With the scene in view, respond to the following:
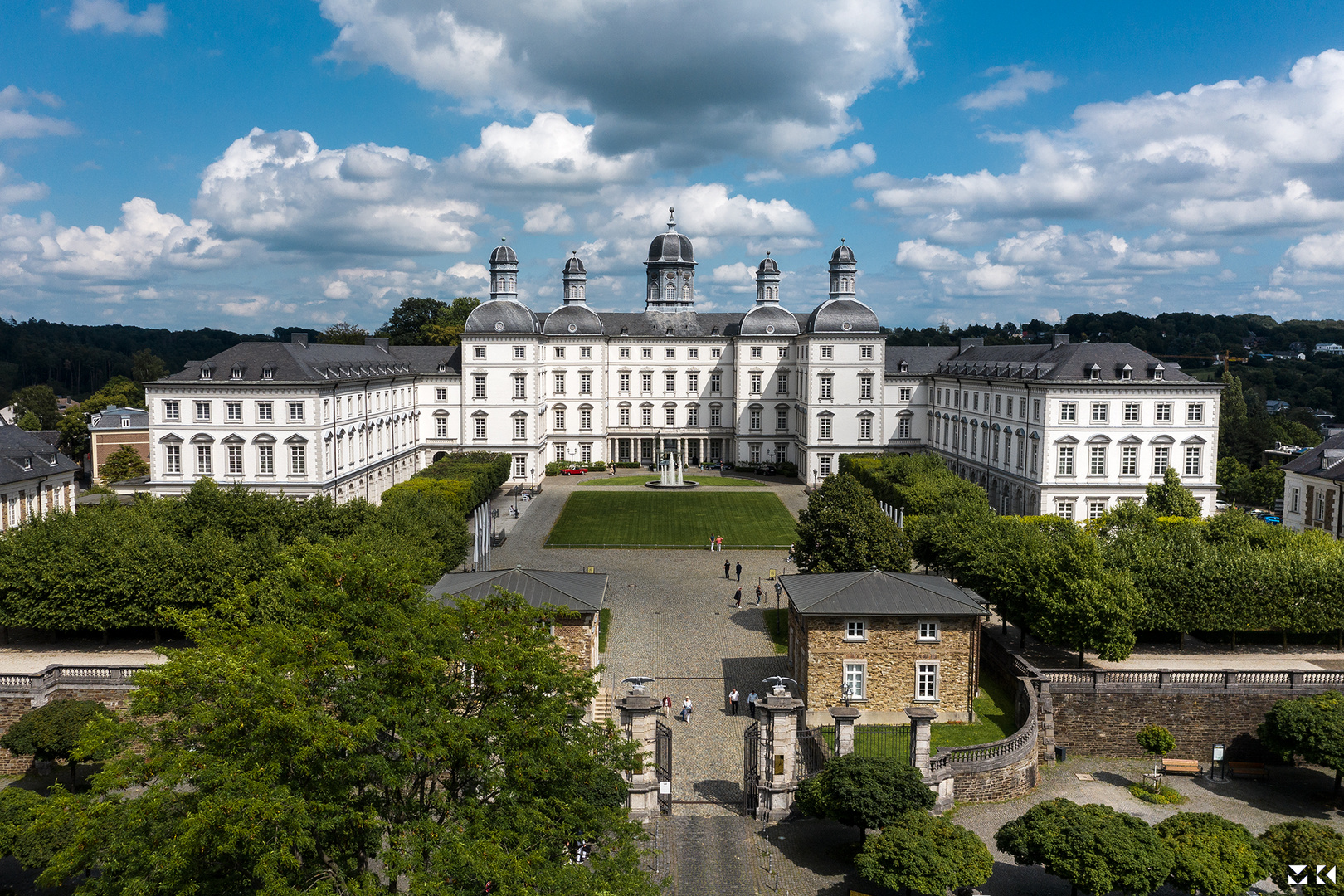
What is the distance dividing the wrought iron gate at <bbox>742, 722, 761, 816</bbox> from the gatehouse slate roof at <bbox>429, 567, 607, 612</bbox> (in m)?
6.01

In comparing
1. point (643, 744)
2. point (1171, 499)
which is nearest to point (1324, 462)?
point (1171, 499)

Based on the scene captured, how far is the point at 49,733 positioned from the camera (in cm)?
2586

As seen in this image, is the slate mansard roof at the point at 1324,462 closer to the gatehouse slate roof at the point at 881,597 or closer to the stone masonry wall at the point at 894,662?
the gatehouse slate roof at the point at 881,597

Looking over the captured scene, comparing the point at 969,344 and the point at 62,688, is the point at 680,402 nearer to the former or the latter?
the point at 969,344

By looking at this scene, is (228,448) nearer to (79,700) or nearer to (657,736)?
(79,700)

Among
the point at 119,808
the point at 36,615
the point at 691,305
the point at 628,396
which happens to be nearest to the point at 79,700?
the point at 36,615

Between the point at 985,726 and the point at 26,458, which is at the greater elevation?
the point at 26,458

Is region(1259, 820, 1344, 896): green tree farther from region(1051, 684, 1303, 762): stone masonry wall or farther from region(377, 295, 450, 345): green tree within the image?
region(377, 295, 450, 345): green tree

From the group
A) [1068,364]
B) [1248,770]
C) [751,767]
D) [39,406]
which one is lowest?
[1248,770]

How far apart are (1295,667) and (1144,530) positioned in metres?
9.84

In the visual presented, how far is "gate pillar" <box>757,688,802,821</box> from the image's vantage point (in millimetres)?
24141

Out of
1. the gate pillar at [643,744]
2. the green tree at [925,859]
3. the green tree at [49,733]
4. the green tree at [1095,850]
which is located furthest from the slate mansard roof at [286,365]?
the green tree at [1095,850]

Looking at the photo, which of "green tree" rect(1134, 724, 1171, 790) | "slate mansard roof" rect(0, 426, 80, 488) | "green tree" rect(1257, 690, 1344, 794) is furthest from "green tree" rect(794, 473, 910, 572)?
"slate mansard roof" rect(0, 426, 80, 488)

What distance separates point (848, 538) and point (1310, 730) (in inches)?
640
